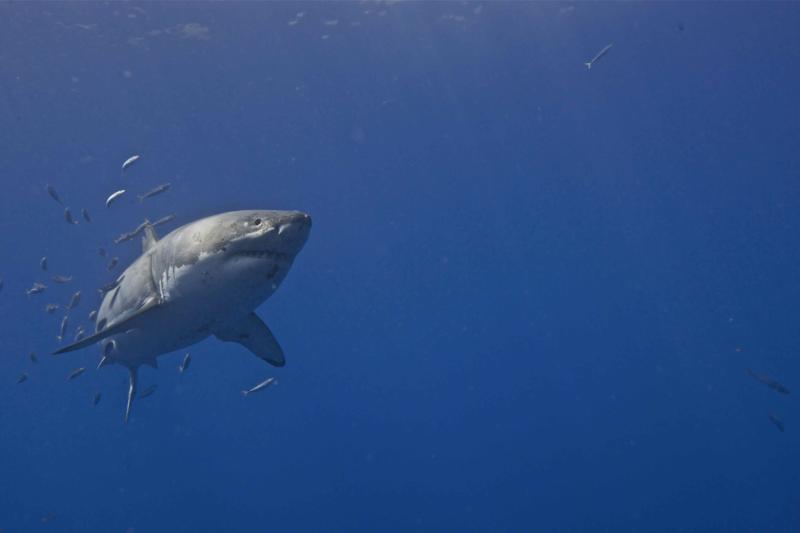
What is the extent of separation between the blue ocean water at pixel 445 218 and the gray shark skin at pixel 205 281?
32.5 feet

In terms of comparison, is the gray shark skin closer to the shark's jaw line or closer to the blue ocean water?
the shark's jaw line

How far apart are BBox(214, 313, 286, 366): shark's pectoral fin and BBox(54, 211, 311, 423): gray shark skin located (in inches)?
0.4

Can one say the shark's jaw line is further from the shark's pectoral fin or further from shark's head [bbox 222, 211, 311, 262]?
the shark's pectoral fin

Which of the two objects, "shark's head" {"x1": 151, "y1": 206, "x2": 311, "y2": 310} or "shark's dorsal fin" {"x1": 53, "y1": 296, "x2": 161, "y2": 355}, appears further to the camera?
"shark's dorsal fin" {"x1": 53, "y1": 296, "x2": 161, "y2": 355}

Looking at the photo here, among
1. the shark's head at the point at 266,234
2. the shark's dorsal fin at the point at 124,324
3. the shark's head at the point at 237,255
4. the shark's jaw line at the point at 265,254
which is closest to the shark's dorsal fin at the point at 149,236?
the shark's dorsal fin at the point at 124,324

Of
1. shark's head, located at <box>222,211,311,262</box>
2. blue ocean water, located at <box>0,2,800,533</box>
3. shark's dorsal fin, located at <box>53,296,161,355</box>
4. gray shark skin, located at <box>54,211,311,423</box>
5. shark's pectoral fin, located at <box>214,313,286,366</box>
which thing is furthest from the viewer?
blue ocean water, located at <box>0,2,800,533</box>

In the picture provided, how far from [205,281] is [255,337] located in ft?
6.80

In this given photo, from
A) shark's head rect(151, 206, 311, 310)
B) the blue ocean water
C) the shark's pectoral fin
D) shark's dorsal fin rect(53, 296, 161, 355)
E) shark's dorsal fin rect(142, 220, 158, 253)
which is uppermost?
shark's head rect(151, 206, 311, 310)

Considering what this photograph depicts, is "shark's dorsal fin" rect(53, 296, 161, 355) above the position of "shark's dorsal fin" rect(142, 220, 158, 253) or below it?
below

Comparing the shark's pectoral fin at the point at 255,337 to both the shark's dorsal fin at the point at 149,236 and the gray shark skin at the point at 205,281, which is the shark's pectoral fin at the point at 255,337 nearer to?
the gray shark skin at the point at 205,281

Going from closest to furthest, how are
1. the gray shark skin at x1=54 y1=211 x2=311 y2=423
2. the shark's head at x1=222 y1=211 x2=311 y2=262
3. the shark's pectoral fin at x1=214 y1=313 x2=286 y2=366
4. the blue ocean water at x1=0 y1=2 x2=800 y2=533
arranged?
the shark's head at x1=222 y1=211 x2=311 y2=262
the gray shark skin at x1=54 y1=211 x2=311 y2=423
the shark's pectoral fin at x1=214 y1=313 x2=286 y2=366
the blue ocean water at x1=0 y1=2 x2=800 y2=533

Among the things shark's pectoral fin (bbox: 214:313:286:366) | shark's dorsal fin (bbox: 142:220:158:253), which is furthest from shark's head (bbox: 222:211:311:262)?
shark's dorsal fin (bbox: 142:220:158:253)

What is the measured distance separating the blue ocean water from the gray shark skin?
9.92 metres

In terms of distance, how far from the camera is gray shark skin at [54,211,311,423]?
14.5ft
